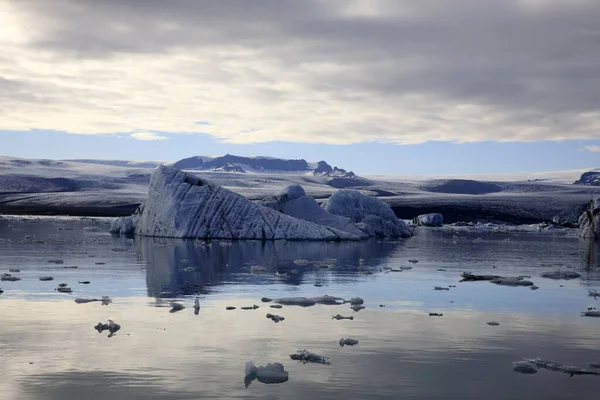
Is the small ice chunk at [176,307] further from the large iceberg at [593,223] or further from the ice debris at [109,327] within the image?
the large iceberg at [593,223]

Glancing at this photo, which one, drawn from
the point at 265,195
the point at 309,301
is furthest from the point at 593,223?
the point at 265,195

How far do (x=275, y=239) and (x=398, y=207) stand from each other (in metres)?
46.5

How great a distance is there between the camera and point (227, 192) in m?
31.6

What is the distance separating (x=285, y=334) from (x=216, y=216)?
21.9 m

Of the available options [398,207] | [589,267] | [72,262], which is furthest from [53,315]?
[398,207]

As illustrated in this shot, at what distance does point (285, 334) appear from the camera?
9.95 m

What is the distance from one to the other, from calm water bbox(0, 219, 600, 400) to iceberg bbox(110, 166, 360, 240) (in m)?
11.6

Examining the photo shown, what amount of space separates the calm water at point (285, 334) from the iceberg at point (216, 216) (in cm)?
1163

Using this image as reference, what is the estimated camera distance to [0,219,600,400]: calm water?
7.34m

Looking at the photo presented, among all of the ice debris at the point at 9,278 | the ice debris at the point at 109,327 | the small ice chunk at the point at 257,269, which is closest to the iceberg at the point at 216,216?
the small ice chunk at the point at 257,269

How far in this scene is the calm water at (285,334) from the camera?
24.1 ft

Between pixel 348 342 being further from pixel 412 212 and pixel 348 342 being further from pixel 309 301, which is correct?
pixel 412 212

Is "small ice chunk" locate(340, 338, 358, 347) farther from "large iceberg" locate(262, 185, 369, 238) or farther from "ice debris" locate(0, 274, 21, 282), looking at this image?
"large iceberg" locate(262, 185, 369, 238)

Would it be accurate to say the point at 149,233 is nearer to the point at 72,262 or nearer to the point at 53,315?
the point at 72,262
